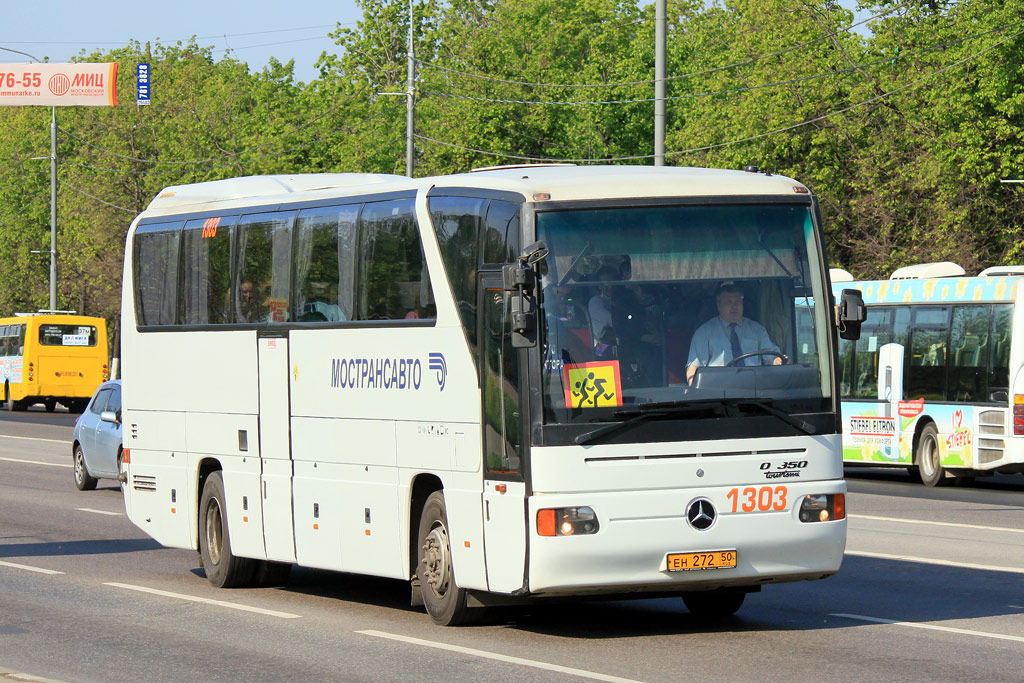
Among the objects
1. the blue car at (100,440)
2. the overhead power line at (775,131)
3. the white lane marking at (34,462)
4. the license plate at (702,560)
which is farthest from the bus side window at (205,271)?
the overhead power line at (775,131)

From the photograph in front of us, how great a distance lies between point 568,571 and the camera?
10000mm

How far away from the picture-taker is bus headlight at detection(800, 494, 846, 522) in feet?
34.3

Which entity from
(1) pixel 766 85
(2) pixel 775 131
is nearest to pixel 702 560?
(2) pixel 775 131

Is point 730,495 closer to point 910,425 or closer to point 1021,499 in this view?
point 1021,499

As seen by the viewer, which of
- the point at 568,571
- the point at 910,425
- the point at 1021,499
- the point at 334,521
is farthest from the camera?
the point at 910,425

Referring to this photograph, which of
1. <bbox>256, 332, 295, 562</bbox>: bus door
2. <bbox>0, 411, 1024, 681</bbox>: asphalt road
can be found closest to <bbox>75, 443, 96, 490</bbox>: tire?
<bbox>0, 411, 1024, 681</bbox>: asphalt road

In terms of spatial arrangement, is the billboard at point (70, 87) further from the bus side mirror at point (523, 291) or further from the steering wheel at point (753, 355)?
the steering wheel at point (753, 355)

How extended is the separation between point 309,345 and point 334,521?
4.49ft

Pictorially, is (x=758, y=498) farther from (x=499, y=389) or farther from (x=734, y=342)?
(x=499, y=389)

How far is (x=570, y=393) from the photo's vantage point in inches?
399

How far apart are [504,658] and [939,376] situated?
56.9 feet

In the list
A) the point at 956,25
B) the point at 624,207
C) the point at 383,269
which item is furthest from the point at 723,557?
the point at 956,25

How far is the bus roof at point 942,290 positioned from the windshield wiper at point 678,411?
13830 millimetres

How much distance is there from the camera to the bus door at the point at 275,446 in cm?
1302
